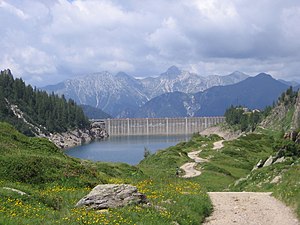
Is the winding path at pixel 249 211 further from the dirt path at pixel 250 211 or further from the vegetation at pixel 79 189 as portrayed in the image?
the vegetation at pixel 79 189

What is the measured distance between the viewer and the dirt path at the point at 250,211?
20.2 metres

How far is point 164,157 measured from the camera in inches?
3536

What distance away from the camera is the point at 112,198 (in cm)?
1967

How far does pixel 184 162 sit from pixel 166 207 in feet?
213

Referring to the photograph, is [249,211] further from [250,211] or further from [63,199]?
[63,199]

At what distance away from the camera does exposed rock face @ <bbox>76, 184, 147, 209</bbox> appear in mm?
19245

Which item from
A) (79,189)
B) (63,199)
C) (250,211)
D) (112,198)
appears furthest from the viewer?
(79,189)

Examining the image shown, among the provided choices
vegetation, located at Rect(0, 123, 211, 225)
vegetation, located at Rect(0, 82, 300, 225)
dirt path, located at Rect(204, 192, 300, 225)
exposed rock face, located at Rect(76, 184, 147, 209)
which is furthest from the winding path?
exposed rock face, located at Rect(76, 184, 147, 209)

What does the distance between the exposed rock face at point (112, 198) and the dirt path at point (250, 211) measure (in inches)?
152

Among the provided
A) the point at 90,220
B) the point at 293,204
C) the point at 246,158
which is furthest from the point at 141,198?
the point at 246,158

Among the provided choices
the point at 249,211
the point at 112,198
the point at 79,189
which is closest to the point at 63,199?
the point at 112,198

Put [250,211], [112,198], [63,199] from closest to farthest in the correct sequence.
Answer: [112,198] < [250,211] < [63,199]

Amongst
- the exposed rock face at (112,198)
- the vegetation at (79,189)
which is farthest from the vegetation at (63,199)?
the exposed rock face at (112,198)

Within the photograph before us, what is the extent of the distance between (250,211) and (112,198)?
8109 millimetres
